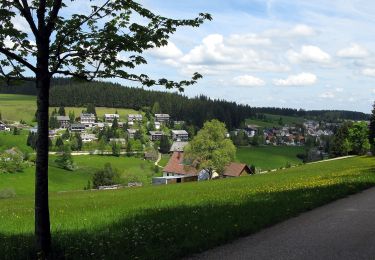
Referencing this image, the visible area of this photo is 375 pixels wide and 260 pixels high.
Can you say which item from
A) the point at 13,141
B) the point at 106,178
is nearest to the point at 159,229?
the point at 106,178

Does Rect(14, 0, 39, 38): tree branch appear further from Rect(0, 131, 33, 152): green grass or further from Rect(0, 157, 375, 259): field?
Rect(0, 131, 33, 152): green grass

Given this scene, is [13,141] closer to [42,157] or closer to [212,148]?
[212,148]

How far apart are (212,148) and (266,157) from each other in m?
96.0

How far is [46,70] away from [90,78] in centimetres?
124

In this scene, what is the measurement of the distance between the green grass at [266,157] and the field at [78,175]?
37.1 m

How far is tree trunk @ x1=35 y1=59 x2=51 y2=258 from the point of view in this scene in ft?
31.6

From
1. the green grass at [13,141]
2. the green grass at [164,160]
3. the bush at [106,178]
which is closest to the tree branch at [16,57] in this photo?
the bush at [106,178]

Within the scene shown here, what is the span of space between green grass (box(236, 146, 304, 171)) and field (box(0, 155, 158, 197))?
3712 centimetres

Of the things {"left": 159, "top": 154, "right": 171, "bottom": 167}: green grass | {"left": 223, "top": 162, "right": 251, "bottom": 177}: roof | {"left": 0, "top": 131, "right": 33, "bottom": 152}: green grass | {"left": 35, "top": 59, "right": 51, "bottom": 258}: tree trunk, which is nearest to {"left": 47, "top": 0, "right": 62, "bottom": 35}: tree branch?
{"left": 35, "top": 59, "right": 51, "bottom": 258}: tree trunk

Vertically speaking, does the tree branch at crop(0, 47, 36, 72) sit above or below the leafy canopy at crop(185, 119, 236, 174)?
above

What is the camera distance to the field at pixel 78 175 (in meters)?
117

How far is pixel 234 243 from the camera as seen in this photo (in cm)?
1151

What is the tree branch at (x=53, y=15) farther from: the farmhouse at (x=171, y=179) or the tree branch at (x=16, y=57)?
the farmhouse at (x=171, y=179)

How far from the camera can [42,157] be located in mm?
9609
